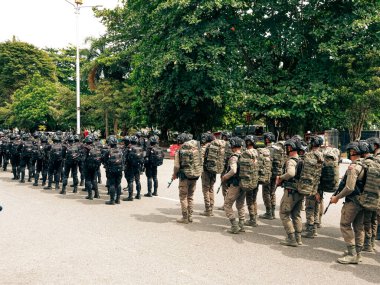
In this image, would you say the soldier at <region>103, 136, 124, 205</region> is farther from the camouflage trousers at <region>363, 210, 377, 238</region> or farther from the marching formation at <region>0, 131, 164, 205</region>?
the camouflage trousers at <region>363, 210, 377, 238</region>

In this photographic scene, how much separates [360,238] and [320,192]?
62.5 inches

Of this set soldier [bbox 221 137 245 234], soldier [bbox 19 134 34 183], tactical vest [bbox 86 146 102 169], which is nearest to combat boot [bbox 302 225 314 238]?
soldier [bbox 221 137 245 234]

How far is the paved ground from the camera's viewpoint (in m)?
5.07

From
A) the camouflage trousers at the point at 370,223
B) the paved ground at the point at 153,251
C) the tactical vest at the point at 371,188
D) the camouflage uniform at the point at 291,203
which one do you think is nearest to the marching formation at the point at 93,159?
the paved ground at the point at 153,251

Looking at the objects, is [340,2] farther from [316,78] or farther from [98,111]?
[98,111]

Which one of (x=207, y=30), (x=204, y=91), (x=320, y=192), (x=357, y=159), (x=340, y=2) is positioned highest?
(x=340, y=2)

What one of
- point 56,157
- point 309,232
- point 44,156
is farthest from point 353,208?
point 44,156

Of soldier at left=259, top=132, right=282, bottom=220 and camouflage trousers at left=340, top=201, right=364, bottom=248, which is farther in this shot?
soldier at left=259, top=132, right=282, bottom=220

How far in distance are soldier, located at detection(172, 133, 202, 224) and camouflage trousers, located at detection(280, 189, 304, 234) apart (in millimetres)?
2058

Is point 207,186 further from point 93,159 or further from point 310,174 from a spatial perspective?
point 93,159

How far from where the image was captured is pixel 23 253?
19.5 ft

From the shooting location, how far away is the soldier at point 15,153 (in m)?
14.0

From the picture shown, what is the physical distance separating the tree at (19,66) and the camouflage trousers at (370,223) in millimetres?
54703

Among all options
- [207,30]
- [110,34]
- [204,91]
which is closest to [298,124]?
[204,91]
